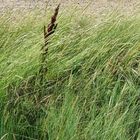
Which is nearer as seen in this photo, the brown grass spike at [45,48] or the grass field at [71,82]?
the grass field at [71,82]

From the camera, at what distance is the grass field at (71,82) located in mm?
2080

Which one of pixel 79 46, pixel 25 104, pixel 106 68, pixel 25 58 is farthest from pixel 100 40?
pixel 25 104

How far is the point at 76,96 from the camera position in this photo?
229 cm

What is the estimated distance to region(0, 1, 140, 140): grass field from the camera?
2.08 m

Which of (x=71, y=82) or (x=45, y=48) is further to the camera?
(x=45, y=48)

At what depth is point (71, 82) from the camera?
244 centimetres

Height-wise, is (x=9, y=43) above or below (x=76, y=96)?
above

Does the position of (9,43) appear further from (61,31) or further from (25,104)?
(25,104)

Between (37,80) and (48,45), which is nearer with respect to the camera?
(37,80)

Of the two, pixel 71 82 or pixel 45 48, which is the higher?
pixel 45 48

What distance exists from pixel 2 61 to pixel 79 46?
0.57 m

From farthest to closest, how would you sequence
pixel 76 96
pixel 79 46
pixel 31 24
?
1. pixel 31 24
2. pixel 79 46
3. pixel 76 96

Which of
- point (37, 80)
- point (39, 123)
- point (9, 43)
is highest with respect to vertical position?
point (9, 43)

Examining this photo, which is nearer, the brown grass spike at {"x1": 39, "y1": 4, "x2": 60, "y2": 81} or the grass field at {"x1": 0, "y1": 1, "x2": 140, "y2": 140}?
the grass field at {"x1": 0, "y1": 1, "x2": 140, "y2": 140}
